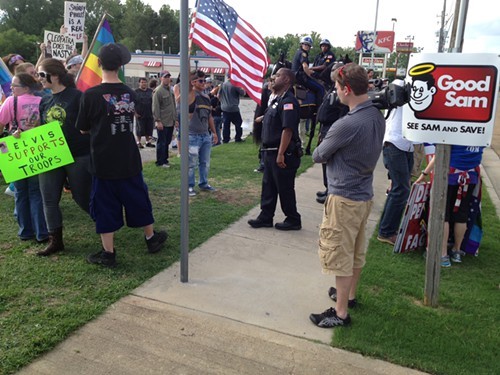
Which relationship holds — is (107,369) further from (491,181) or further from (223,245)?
(491,181)

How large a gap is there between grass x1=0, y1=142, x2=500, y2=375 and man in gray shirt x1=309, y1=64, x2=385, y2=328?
0.59 m

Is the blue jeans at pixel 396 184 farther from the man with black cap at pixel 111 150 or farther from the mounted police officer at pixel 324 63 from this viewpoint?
the mounted police officer at pixel 324 63

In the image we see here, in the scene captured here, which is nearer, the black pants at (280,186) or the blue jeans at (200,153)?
the black pants at (280,186)

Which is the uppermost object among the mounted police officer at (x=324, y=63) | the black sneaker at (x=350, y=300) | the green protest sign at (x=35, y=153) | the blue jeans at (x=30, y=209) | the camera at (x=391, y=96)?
the mounted police officer at (x=324, y=63)

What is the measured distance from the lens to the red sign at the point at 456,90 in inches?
121

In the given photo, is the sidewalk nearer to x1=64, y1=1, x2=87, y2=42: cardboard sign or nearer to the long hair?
the long hair

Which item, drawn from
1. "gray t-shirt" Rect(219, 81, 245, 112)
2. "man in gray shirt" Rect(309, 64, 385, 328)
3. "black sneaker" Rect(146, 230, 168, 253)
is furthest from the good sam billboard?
"gray t-shirt" Rect(219, 81, 245, 112)

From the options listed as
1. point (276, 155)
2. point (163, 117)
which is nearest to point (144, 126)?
point (163, 117)

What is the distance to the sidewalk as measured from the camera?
2.77 metres

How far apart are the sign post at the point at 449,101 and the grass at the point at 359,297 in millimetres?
→ 1122

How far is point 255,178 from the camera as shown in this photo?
26.3 feet

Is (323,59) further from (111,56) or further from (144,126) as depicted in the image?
(111,56)

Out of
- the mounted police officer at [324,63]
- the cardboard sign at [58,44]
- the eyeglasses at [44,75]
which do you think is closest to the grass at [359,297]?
the eyeglasses at [44,75]

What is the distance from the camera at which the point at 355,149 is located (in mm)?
3021
